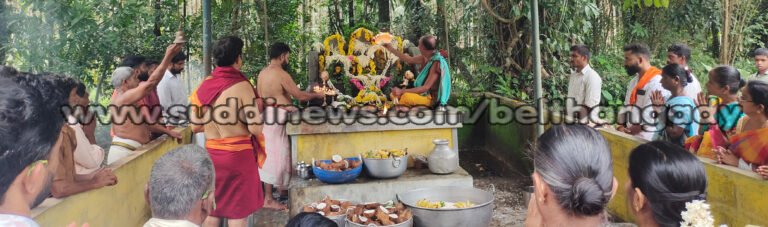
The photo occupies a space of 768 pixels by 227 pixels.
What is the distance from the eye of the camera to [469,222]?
3.23 meters

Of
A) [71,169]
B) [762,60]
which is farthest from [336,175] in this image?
[762,60]

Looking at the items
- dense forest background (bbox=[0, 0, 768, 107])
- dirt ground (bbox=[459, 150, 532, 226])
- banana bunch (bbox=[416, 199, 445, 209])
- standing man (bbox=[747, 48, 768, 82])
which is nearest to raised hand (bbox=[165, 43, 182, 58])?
banana bunch (bbox=[416, 199, 445, 209])

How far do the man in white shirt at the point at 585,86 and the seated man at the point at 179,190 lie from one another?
4110mm

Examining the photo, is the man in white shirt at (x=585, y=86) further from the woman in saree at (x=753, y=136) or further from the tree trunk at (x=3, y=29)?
the tree trunk at (x=3, y=29)

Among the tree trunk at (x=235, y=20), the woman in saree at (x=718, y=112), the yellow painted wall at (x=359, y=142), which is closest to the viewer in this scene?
the woman in saree at (x=718, y=112)

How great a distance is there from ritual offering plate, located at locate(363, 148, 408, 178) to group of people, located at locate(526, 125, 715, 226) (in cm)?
242

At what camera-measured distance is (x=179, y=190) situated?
Result: 1.83 m

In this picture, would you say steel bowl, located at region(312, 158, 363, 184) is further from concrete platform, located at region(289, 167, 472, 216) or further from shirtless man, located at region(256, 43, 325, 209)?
shirtless man, located at region(256, 43, 325, 209)

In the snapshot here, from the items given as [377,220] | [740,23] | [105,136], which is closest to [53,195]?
[377,220]

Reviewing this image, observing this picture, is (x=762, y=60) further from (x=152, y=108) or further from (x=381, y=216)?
(x=152, y=108)

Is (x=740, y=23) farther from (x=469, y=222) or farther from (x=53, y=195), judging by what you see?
(x=53, y=195)

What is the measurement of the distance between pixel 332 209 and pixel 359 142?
1.28 m

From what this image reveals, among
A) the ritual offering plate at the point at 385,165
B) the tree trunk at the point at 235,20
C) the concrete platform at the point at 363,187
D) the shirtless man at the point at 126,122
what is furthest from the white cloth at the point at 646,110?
the tree trunk at the point at 235,20

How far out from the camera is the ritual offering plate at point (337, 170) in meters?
4.06
